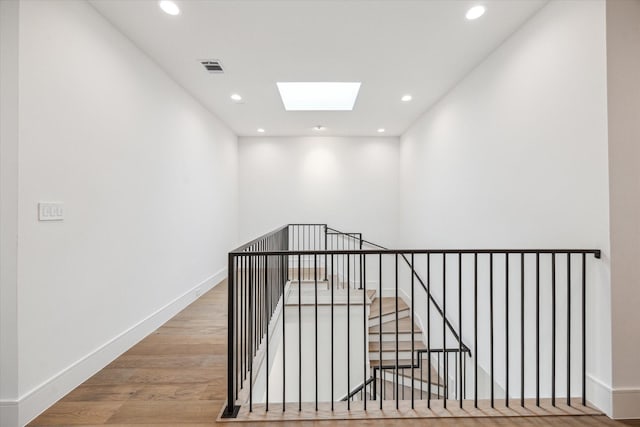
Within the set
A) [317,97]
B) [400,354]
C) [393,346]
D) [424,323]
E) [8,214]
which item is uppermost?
[317,97]

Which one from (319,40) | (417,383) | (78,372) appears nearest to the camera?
(78,372)

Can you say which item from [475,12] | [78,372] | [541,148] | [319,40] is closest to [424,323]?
[541,148]

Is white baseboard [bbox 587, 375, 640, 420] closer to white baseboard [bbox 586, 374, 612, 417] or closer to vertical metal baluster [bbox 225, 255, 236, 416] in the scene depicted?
white baseboard [bbox 586, 374, 612, 417]

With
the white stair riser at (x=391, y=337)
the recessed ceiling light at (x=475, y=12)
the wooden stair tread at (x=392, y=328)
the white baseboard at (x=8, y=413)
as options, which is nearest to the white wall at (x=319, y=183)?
the wooden stair tread at (x=392, y=328)

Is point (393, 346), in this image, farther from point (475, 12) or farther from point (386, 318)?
point (475, 12)

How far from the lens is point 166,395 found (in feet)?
7.20

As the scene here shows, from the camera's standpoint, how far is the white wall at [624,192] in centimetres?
193

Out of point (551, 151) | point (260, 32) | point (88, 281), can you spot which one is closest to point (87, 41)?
point (260, 32)

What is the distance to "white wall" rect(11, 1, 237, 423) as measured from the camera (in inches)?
77.6

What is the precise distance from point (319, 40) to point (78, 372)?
3512 mm

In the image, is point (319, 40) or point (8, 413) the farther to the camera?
point (319, 40)

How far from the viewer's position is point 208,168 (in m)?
5.13

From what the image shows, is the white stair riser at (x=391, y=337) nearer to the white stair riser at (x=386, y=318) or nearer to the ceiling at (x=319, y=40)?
the white stair riser at (x=386, y=318)

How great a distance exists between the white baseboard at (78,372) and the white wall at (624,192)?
12.4 ft
